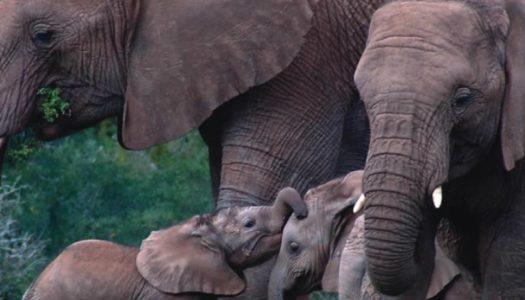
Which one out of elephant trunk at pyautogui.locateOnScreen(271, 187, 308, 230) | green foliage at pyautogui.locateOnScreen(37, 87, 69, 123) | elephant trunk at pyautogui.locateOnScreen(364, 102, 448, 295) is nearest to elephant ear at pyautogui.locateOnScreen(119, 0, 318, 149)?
green foliage at pyautogui.locateOnScreen(37, 87, 69, 123)

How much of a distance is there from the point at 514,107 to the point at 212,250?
2.66 metres

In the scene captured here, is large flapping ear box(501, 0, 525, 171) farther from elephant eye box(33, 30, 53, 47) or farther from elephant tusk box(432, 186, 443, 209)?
elephant eye box(33, 30, 53, 47)

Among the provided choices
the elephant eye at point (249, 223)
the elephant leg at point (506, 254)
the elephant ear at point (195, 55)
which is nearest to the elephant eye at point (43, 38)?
the elephant ear at point (195, 55)

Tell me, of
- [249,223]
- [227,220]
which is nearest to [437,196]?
[249,223]

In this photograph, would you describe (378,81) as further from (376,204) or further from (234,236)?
(234,236)

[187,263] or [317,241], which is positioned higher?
[317,241]

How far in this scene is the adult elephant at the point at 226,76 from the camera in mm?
10211

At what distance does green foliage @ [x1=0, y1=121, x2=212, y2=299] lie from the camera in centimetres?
1341

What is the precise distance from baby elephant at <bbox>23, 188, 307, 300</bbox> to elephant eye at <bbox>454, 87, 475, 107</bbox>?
234 cm

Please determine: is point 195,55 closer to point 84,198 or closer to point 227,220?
point 227,220

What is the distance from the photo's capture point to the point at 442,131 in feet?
25.8

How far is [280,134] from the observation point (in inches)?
404

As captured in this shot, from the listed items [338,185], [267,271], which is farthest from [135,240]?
[338,185]

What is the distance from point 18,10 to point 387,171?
277 cm
